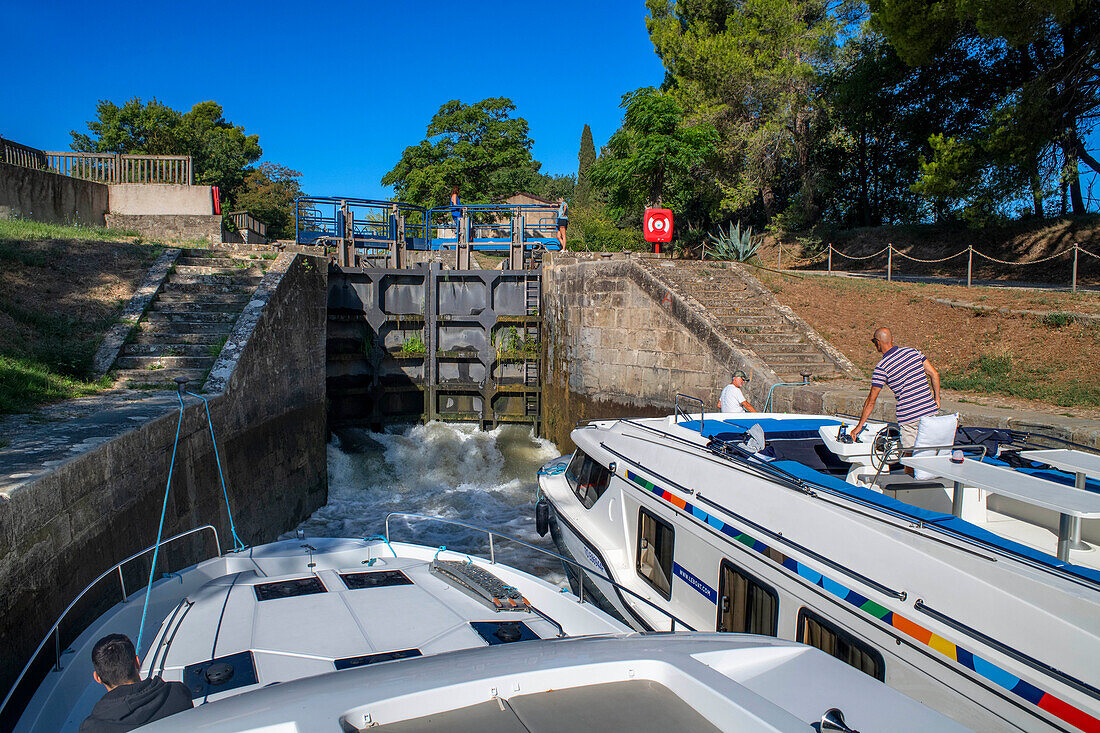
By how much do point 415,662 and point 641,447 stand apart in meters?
3.45

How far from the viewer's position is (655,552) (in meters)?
5.07

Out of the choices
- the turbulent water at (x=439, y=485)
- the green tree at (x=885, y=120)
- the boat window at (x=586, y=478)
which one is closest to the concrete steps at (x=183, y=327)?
the turbulent water at (x=439, y=485)

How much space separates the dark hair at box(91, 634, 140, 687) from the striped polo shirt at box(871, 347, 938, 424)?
15.4ft

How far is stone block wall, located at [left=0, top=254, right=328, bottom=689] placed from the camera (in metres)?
3.86

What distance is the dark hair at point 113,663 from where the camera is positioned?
244 centimetres

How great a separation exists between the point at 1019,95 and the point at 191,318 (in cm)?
1615

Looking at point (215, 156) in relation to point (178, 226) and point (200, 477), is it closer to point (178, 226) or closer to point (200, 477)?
point (178, 226)

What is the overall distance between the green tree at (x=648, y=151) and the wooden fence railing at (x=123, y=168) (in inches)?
438

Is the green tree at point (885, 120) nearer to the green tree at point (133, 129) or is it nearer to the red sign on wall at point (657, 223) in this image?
the red sign on wall at point (657, 223)

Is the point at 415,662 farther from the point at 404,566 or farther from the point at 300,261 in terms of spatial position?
the point at 300,261

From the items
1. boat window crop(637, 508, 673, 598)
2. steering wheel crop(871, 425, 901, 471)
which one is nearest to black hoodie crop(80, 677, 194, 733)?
boat window crop(637, 508, 673, 598)

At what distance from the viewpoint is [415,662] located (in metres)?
2.20

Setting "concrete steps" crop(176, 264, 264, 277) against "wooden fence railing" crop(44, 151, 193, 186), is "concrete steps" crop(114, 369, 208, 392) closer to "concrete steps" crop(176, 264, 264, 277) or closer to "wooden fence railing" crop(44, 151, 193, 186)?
"concrete steps" crop(176, 264, 264, 277)

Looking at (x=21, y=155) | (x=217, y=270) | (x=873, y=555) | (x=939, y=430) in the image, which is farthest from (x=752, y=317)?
(x=21, y=155)
